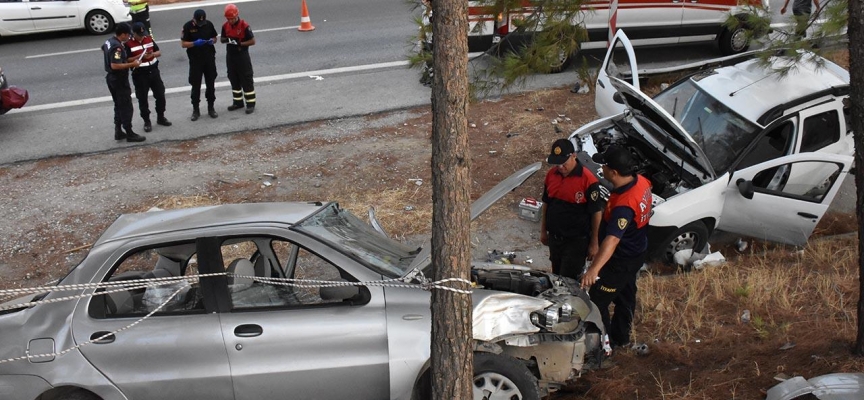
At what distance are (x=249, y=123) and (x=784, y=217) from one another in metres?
6.95

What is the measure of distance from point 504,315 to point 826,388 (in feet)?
5.96

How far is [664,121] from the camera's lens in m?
7.45

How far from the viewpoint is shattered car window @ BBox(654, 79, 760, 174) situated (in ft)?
25.6

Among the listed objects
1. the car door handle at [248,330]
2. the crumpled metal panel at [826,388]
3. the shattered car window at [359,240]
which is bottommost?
the crumpled metal panel at [826,388]

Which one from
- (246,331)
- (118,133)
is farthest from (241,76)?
(246,331)

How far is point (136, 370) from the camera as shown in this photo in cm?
488

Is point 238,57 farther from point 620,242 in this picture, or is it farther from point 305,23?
point 620,242

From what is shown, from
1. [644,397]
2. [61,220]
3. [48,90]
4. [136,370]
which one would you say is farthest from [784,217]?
[48,90]

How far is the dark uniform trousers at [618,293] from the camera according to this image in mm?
5777

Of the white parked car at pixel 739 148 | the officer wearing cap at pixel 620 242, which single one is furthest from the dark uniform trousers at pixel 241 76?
the officer wearing cap at pixel 620 242

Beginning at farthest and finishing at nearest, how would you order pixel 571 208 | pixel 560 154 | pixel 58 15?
pixel 58 15
pixel 571 208
pixel 560 154

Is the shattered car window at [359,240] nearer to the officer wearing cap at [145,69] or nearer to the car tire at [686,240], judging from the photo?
the car tire at [686,240]

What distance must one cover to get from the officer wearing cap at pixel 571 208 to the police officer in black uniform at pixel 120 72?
20.8 ft

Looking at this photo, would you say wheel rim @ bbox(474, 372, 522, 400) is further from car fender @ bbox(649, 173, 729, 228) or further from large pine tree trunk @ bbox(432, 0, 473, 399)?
car fender @ bbox(649, 173, 729, 228)
